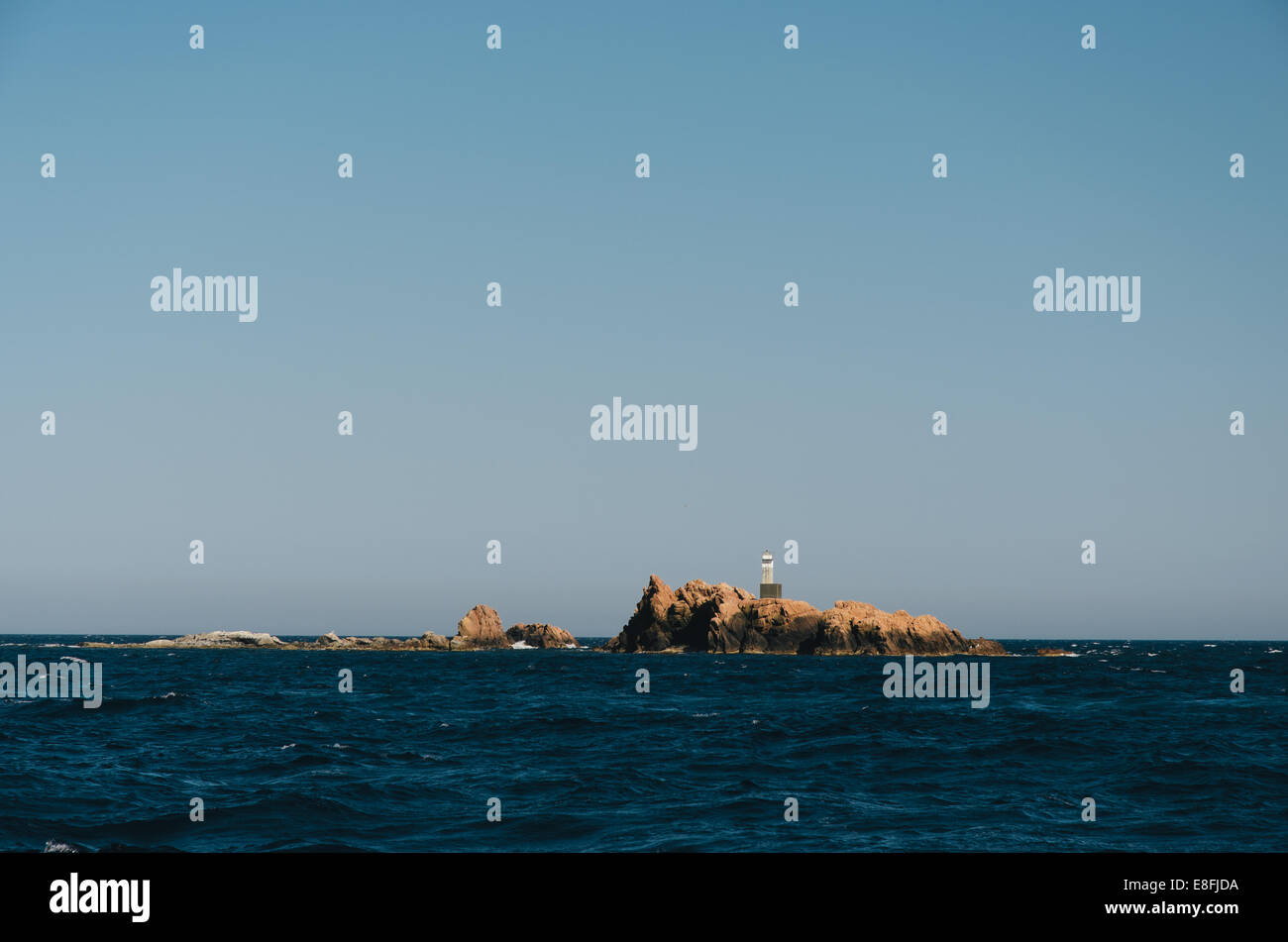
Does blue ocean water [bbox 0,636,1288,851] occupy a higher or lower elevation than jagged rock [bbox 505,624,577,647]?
higher

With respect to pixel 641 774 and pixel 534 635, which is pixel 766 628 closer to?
pixel 534 635

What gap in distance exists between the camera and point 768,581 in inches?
5635

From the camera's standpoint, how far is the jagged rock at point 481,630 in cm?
17738

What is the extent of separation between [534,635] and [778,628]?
6645cm

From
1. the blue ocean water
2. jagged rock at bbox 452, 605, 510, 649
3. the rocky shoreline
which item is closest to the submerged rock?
jagged rock at bbox 452, 605, 510, 649

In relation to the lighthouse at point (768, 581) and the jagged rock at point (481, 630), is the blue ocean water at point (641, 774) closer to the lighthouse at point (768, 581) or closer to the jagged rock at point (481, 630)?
the lighthouse at point (768, 581)

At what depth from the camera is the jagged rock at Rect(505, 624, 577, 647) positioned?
617 feet

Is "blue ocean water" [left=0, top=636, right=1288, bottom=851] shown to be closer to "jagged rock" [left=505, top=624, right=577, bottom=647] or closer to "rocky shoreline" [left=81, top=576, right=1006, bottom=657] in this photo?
"rocky shoreline" [left=81, top=576, right=1006, bottom=657]

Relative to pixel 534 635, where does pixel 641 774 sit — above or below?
above

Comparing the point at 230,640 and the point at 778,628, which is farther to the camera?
the point at 230,640

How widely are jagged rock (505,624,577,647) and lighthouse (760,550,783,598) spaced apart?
6126 centimetres

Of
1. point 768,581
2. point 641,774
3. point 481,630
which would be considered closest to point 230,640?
point 481,630

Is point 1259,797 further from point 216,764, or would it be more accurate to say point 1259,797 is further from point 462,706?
point 462,706
